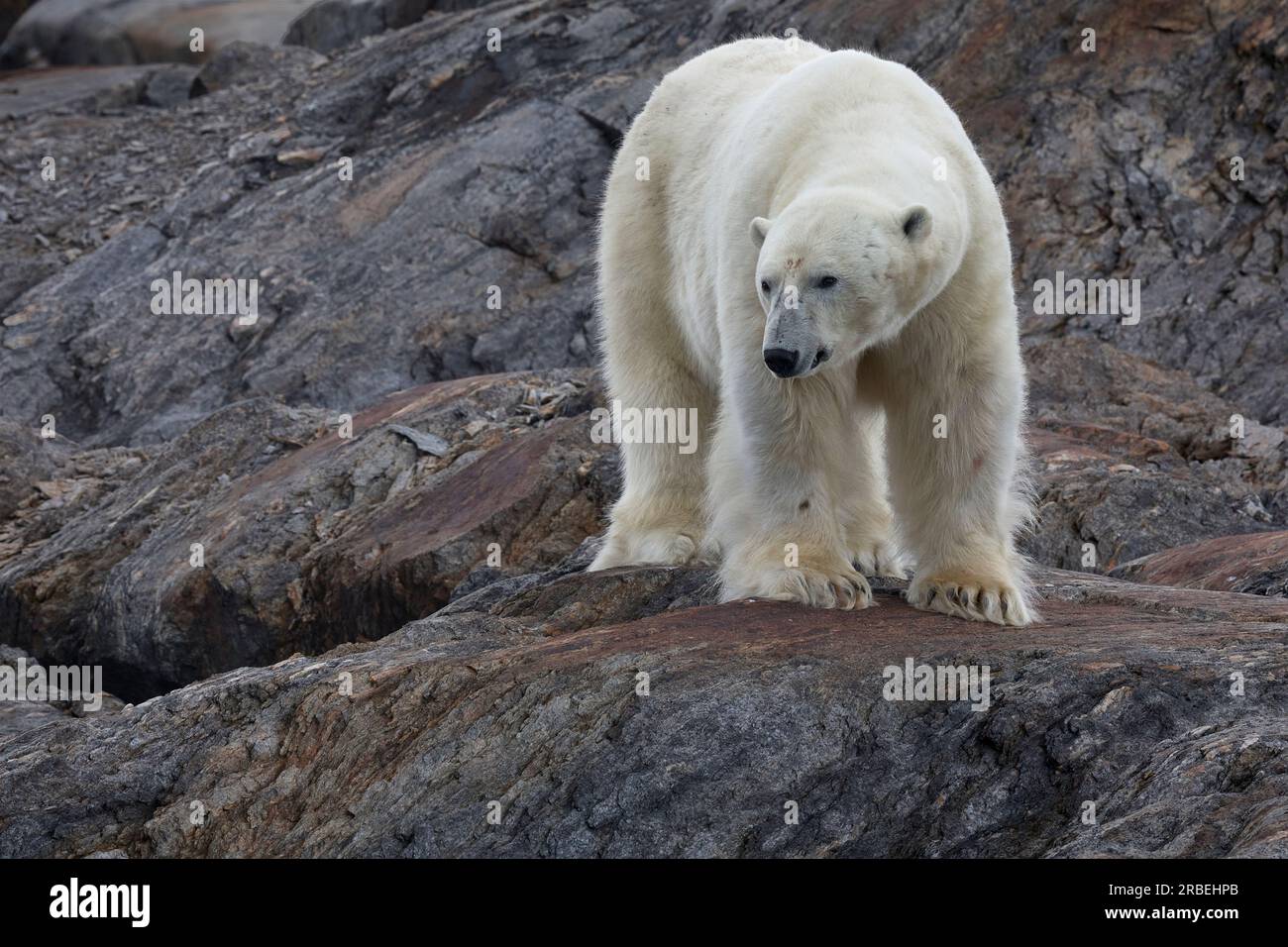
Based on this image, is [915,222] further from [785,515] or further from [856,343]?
[785,515]

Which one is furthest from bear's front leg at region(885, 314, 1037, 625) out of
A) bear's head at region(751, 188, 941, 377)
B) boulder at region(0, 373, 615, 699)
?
boulder at region(0, 373, 615, 699)

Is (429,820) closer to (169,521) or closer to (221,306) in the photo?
(169,521)

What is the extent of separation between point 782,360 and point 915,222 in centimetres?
58

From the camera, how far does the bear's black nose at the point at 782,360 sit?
14.7 feet

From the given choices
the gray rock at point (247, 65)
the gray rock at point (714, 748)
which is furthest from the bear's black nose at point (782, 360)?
the gray rock at point (247, 65)

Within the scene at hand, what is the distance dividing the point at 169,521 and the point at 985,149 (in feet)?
22.5

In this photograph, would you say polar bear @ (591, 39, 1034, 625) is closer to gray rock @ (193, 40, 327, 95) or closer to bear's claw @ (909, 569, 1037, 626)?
bear's claw @ (909, 569, 1037, 626)

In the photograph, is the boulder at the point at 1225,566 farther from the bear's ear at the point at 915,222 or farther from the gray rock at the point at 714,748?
the bear's ear at the point at 915,222

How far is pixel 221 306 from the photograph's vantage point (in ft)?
48.1

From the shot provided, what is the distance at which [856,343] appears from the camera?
4781mm

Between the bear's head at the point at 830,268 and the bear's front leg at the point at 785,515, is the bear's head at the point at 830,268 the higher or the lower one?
the higher one

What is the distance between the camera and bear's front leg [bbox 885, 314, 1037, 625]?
17.0 ft

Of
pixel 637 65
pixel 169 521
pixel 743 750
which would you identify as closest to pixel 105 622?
pixel 169 521

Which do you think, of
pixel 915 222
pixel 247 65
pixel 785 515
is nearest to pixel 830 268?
pixel 915 222
